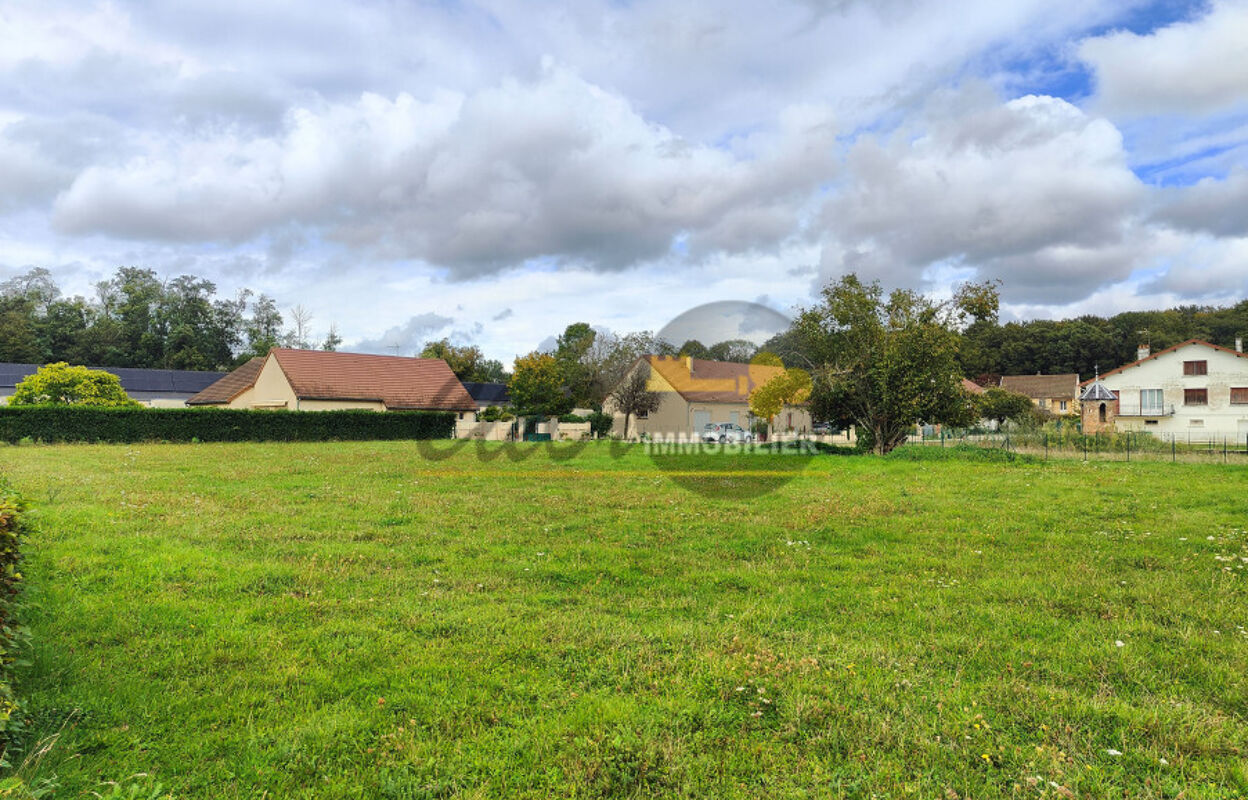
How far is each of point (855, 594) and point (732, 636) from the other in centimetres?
192

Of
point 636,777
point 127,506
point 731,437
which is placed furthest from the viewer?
point 731,437

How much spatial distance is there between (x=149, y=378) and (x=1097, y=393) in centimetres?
9118

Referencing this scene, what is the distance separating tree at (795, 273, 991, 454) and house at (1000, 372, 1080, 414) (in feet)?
188

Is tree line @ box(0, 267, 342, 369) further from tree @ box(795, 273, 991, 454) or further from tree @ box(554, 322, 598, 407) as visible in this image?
tree @ box(795, 273, 991, 454)

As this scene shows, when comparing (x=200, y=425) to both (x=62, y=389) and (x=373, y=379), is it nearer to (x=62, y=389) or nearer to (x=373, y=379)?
(x=62, y=389)

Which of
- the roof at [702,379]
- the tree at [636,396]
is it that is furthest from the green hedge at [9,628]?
the tree at [636,396]

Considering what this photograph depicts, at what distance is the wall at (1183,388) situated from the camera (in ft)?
157

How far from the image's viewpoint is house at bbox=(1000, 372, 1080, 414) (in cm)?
7601

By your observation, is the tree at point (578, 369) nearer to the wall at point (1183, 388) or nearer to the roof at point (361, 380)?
the roof at point (361, 380)

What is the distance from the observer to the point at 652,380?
47281 mm

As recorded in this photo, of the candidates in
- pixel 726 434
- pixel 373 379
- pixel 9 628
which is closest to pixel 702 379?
pixel 726 434

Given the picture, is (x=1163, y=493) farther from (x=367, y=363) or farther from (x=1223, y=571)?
(x=367, y=363)

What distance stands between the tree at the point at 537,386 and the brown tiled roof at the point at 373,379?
4.02m

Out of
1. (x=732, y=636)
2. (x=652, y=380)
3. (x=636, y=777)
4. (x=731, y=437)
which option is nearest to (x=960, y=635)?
(x=732, y=636)
